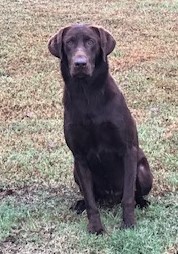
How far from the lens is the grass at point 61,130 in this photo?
485cm

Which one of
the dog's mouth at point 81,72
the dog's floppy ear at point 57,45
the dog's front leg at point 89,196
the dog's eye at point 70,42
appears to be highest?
the dog's eye at point 70,42

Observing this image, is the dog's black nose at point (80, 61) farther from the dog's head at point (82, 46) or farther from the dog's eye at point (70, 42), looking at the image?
the dog's eye at point (70, 42)

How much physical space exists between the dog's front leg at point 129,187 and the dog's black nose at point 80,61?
2.49 ft

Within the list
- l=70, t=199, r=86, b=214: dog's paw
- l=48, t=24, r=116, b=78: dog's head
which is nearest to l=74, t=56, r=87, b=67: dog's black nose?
l=48, t=24, r=116, b=78: dog's head

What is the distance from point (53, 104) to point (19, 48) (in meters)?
3.47

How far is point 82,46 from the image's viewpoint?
475 cm

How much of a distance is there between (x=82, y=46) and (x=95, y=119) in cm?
54

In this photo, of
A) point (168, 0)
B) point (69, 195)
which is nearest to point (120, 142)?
point (69, 195)

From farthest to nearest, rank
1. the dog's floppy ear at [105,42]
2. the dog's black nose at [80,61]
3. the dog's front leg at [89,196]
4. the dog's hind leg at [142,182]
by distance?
the dog's hind leg at [142,182], the dog's front leg at [89,196], the dog's floppy ear at [105,42], the dog's black nose at [80,61]

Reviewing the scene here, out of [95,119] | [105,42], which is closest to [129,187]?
[95,119]

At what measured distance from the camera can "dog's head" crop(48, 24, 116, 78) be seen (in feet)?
15.3

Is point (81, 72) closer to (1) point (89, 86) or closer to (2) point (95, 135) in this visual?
(1) point (89, 86)

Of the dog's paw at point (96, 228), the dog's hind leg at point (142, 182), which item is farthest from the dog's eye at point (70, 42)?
the dog's paw at point (96, 228)

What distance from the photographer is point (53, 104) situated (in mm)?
8742
